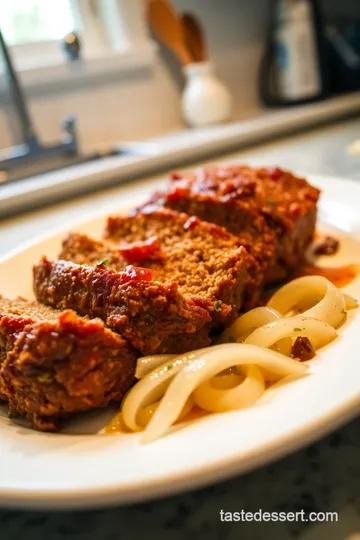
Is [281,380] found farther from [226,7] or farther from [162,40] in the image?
[226,7]

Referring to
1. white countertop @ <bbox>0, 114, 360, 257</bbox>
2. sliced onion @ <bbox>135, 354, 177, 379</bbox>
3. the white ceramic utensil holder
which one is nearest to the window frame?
the white ceramic utensil holder

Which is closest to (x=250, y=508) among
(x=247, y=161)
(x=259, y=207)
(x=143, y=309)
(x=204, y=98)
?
(x=143, y=309)

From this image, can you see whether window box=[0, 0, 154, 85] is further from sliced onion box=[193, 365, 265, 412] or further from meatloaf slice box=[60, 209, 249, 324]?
sliced onion box=[193, 365, 265, 412]

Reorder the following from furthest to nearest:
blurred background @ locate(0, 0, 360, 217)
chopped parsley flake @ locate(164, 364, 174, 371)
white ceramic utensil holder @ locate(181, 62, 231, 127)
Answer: white ceramic utensil holder @ locate(181, 62, 231, 127) < blurred background @ locate(0, 0, 360, 217) < chopped parsley flake @ locate(164, 364, 174, 371)

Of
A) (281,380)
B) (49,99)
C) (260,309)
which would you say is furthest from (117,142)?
(281,380)

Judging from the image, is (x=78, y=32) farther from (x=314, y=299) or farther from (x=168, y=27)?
(x=314, y=299)
